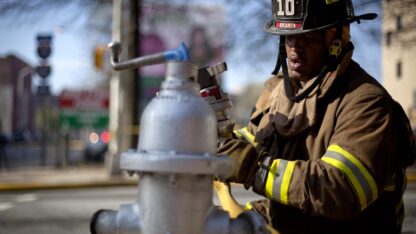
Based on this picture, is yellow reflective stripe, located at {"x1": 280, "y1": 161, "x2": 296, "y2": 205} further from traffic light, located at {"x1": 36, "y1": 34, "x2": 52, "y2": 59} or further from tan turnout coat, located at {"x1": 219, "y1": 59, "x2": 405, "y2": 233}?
traffic light, located at {"x1": 36, "y1": 34, "x2": 52, "y2": 59}

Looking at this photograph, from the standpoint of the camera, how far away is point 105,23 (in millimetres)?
15008

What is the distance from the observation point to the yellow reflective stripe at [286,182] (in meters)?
1.51

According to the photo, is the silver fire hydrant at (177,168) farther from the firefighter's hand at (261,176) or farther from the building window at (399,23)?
the building window at (399,23)

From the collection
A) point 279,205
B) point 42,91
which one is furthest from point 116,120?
point 279,205

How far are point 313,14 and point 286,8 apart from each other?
0.34ft

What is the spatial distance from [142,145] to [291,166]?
56 centimetres

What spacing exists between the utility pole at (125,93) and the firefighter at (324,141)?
379 inches

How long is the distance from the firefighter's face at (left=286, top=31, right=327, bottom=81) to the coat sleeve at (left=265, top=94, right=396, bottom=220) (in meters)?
0.26

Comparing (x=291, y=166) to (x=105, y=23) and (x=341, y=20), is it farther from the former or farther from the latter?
(x=105, y=23)

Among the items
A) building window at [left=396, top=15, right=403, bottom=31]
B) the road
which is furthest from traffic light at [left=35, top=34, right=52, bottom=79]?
building window at [left=396, top=15, right=403, bottom=31]

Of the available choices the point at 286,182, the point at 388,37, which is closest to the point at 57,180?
the point at 388,37

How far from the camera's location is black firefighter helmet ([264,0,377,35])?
1.75 meters

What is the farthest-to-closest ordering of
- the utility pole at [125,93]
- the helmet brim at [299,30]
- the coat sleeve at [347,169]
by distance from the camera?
the utility pole at [125,93], the helmet brim at [299,30], the coat sleeve at [347,169]

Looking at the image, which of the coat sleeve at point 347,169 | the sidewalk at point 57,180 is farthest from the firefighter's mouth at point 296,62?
the sidewalk at point 57,180
